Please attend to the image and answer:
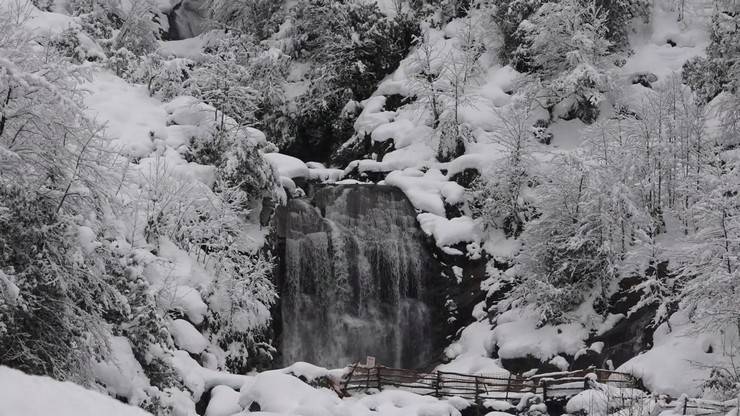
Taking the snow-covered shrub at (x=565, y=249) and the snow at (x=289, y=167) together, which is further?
the snow at (x=289, y=167)

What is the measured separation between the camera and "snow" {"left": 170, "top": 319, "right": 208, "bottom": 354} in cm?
1838

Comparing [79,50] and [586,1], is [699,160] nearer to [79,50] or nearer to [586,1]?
[586,1]

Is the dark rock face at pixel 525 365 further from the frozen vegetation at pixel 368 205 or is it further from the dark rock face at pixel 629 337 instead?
the dark rock face at pixel 629 337

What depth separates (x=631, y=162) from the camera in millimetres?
25797

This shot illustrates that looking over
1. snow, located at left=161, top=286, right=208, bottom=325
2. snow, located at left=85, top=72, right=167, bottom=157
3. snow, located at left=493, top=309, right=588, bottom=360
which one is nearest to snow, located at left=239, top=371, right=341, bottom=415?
snow, located at left=161, top=286, right=208, bottom=325

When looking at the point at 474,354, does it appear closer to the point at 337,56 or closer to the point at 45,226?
the point at 45,226

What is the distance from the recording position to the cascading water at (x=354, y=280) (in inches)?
1063

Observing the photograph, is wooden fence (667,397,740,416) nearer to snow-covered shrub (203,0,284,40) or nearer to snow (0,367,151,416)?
snow (0,367,151,416)

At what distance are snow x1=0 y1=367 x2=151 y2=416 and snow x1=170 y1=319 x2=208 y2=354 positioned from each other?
1342 centimetres

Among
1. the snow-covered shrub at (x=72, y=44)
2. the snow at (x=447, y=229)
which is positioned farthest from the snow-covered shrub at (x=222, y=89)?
the snow at (x=447, y=229)

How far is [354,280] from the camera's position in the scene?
91.4ft

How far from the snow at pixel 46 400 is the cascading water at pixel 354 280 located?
70.4ft

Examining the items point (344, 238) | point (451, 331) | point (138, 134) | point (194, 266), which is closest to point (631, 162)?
point (451, 331)

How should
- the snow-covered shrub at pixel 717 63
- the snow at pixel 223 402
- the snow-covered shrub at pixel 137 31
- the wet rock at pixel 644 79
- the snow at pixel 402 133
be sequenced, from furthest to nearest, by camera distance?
the wet rock at pixel 644 79
the snow-covered shrub at pixel 137 31
the snow at pixel 402 133
the snow-covered shrub at pixel 717 63
the snow at pixel 223 402
